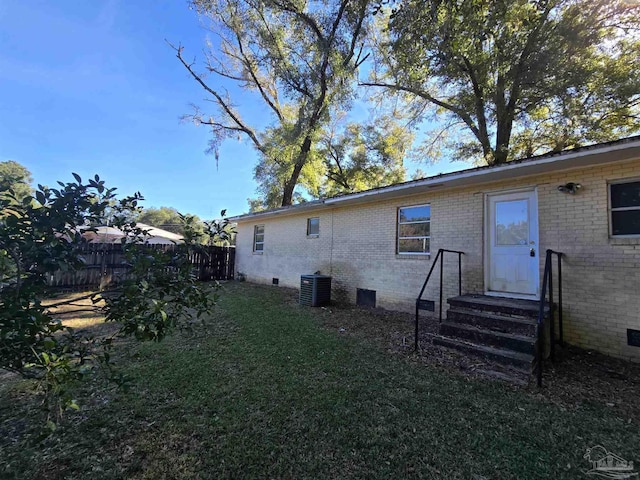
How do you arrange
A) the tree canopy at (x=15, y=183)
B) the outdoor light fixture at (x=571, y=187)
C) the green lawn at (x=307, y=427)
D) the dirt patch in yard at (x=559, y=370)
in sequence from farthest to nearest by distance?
the outdoor light fixture at (x=571, y=187), the dirt patch in yard at (x=559, y=370), the green lawn at (x=307, y=427), the tree canopy at (x=15, y=183)

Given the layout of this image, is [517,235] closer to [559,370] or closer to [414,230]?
[414,230]

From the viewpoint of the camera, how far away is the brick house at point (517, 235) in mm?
4293

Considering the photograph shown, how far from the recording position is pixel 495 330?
426cm

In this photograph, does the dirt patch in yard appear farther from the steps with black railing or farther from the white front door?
the white front door

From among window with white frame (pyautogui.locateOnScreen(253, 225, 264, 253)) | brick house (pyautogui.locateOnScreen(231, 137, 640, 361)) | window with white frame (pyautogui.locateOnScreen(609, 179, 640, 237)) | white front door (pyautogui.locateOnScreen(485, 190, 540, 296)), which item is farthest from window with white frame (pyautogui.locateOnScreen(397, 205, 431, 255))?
window with white frame (pyautogui.locateOnScreen(253, 225, 264, 253))

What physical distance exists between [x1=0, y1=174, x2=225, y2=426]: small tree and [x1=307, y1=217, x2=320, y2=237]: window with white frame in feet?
25.3

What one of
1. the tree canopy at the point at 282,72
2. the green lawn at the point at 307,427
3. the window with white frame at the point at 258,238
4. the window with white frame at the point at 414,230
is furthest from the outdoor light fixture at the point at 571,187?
the window with white frame at the point at 258,238

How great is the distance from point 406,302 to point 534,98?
336 inches

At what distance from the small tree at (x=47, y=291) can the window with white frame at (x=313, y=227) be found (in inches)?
304

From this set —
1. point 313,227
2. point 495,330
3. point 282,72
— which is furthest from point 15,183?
point 282,72

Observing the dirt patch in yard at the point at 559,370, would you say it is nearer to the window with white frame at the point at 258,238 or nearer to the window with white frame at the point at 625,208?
the window with white frame at the point at 625,208

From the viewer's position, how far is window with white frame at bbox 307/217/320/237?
9852mm

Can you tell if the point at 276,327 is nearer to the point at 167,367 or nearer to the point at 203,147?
the point at 167,367

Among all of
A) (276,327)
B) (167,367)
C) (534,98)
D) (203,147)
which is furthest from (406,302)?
(203,147)
